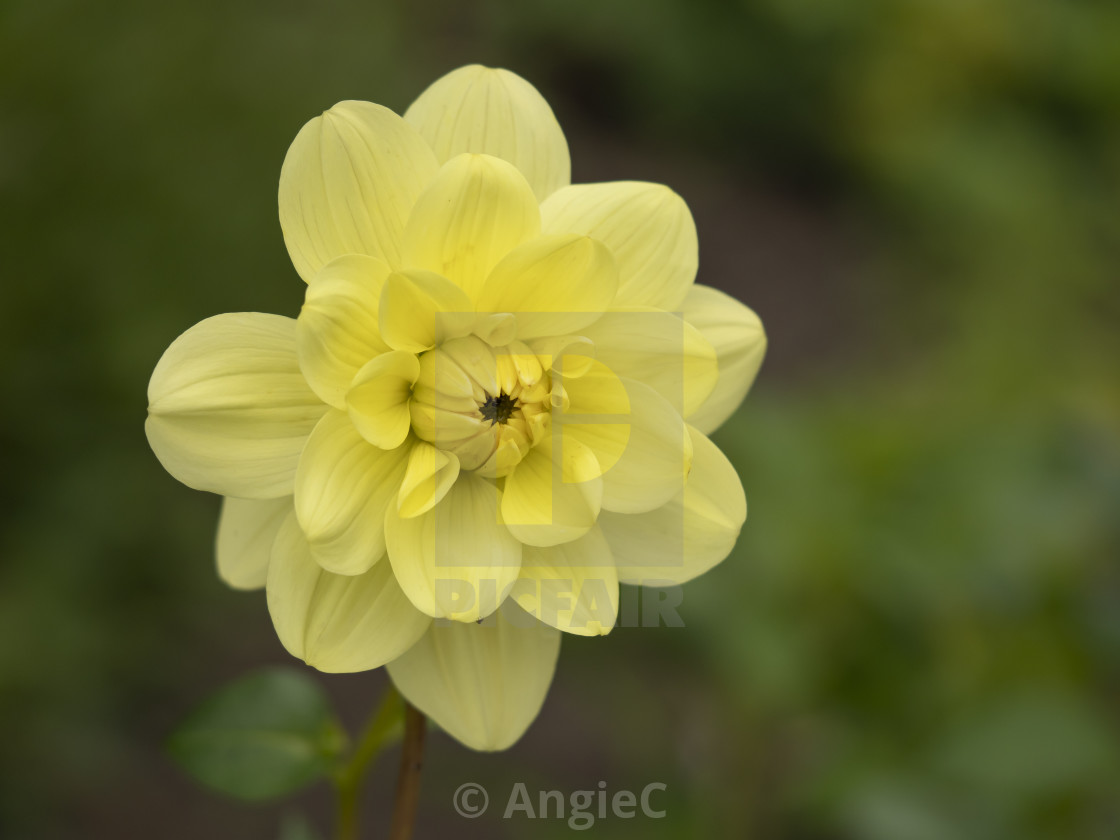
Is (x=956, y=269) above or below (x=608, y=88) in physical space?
below

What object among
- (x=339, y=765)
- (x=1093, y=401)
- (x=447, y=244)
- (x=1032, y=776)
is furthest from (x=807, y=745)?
(x=447, y=244)

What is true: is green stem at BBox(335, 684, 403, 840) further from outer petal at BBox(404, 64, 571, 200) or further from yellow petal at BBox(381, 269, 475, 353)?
outer petal at BBox(404, 64, 571, 200)

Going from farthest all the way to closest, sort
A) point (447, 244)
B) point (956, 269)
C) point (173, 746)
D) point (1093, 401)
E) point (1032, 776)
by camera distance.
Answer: point (956, 269) → point (1093, 401) → point (1032, 776) → point (173, 746) → point (447, 244)

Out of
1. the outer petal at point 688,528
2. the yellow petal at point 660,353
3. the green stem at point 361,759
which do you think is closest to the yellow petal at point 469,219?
the yellow petal at point 660,353

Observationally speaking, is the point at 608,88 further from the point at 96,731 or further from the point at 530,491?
the point at 530,491

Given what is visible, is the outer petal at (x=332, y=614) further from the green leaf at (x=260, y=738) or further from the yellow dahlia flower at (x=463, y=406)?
the green leaf at (x=260, y=738)

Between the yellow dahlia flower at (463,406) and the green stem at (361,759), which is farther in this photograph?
the green stem at (361,759)
